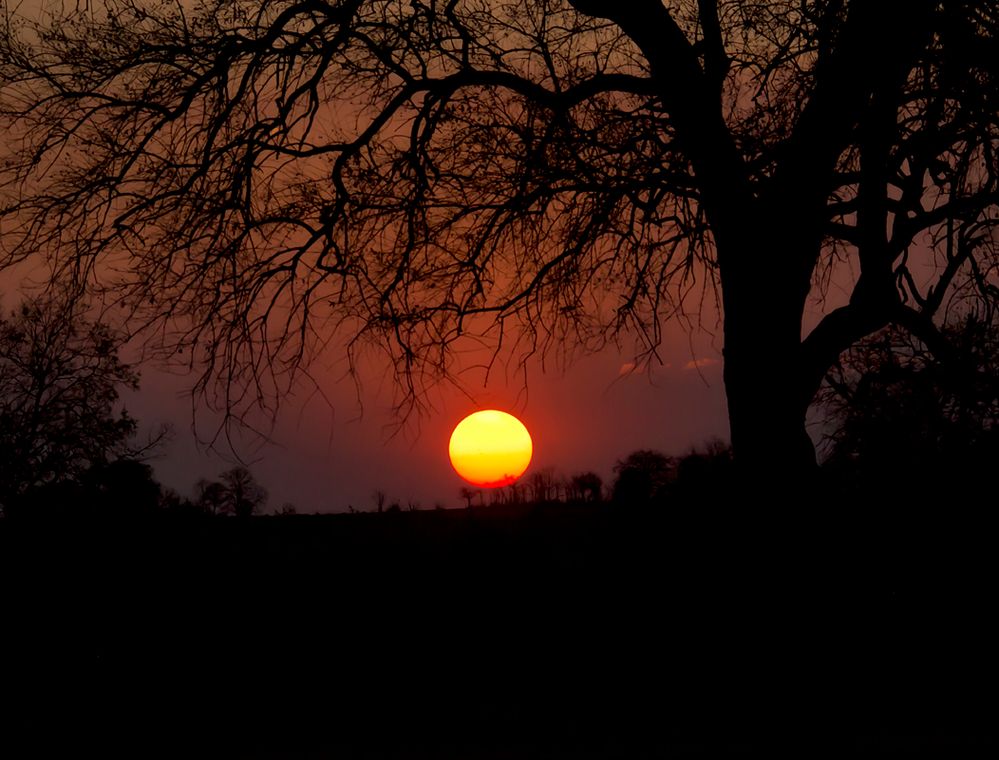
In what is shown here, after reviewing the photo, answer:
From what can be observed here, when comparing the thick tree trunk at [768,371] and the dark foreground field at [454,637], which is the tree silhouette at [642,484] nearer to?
the dark foreground field at [454,637]

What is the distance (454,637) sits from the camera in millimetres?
10211

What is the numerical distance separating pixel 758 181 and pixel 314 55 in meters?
3.73

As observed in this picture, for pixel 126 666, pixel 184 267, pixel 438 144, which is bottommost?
pixel 126 666

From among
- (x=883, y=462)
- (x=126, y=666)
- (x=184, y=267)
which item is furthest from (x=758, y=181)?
(x=126, y=666)

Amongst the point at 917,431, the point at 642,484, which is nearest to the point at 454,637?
the point at 642,484

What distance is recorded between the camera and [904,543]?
10320mm

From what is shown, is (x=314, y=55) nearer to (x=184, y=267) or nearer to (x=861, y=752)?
(x=184, y=267)

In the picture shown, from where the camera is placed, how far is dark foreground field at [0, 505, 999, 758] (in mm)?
9406

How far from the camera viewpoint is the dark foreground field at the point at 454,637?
370 inches

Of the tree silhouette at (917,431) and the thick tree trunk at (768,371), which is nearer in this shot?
the thick tree trunk at (768,371)

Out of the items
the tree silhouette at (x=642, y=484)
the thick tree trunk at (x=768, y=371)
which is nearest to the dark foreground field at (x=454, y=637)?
the tree silhouette at (x=642, y=484)

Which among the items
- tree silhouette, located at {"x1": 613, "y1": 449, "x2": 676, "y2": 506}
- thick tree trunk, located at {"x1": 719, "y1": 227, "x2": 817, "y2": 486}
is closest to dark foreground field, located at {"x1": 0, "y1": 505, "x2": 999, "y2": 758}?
tree silhouette, located at {"x1": 613, "y1": 449, "x2": 676, "y2": 506}

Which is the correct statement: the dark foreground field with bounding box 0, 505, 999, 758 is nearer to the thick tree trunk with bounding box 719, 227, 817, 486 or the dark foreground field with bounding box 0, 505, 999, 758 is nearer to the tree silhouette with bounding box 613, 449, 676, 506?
the tree silhouette with bounding box 613, 449, 676, 506

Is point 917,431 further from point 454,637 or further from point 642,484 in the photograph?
point 454,637
